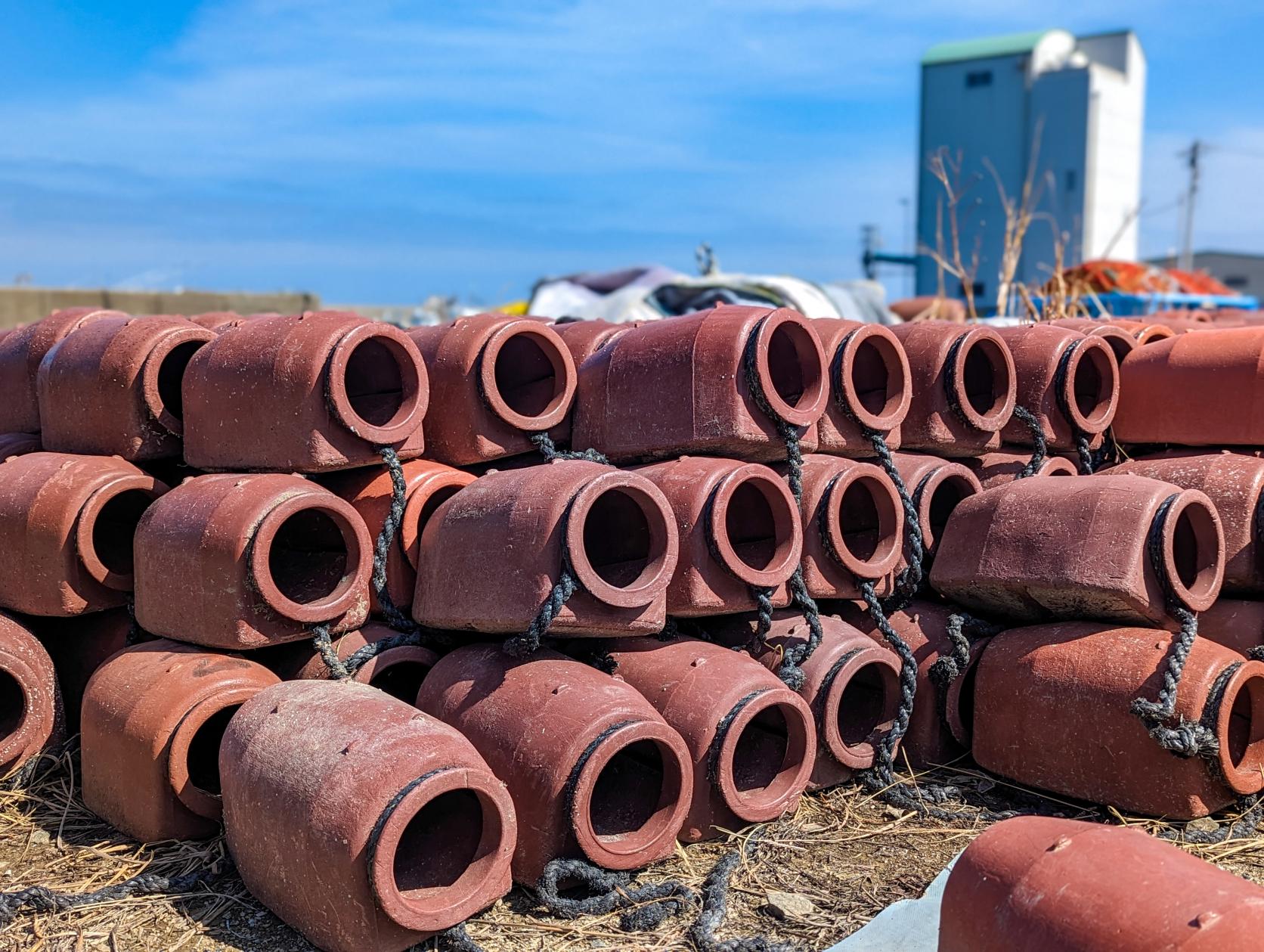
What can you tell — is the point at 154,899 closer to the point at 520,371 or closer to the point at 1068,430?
the point at 520,371

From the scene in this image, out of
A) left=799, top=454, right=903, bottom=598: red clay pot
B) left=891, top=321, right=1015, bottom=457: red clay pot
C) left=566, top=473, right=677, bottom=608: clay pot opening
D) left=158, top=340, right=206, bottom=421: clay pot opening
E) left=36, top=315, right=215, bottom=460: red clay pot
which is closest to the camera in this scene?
left=566, top=473, right=677, bottom=608: clay pot opening

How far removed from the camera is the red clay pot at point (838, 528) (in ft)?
11.5

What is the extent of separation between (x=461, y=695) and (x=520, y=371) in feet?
4.44

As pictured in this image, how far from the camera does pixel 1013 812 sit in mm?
3236

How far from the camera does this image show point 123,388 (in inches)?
144

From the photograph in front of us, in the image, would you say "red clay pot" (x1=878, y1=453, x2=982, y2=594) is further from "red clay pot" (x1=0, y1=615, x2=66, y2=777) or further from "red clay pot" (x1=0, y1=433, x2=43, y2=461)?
"red clay pot" (x1=0, y1=433, x2=43, y2=461)

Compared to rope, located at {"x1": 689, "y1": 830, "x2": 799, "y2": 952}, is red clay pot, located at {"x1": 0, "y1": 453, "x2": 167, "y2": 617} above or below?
above

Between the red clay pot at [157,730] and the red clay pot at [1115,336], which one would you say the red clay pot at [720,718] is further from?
the red clay pot at [1115,336]

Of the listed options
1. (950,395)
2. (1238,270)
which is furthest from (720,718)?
(1238,270)

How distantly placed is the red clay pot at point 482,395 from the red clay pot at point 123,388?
79 centimetres

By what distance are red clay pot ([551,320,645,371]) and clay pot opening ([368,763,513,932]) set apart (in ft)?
4.97

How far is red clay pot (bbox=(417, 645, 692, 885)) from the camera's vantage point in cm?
270

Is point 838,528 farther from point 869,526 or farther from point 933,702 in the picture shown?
point 933,702

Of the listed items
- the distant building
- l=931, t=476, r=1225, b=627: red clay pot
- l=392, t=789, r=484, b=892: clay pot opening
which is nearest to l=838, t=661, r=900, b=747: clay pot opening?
l=931, t=476, r=1225, b=627: red clay pot
